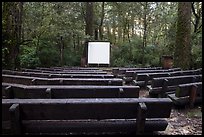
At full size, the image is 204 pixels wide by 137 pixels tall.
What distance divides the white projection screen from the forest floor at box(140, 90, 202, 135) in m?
15.3

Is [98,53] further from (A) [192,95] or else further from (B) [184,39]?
(A) [192,95]

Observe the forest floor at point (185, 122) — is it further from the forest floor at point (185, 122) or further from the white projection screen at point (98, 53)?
the white projection screen at point (98, 53)

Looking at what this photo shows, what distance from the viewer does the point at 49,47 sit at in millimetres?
19359

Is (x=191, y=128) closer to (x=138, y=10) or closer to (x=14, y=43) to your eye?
(x=14, y=43)

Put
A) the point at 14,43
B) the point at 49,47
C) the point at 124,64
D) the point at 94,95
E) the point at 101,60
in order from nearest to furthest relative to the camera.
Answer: the point at 94,95
the point at 14,43
the point at 49,47
the point at 101,60
the point at 124,64

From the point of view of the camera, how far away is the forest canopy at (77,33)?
12.7m

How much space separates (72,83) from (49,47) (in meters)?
13.6

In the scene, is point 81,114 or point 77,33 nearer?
point 81,114

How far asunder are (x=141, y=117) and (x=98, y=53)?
17925mm

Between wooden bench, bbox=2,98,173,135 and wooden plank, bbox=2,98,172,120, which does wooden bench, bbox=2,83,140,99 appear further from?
wooden plank, bbox=2,98,172,120

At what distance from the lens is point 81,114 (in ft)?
12.0

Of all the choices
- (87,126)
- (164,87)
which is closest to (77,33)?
(164,87)

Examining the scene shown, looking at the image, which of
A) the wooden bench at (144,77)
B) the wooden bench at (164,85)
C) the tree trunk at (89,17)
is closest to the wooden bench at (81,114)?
the wooden bench at (164,85)

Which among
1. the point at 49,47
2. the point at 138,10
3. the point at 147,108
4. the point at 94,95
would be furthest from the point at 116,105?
the point at 138,10
